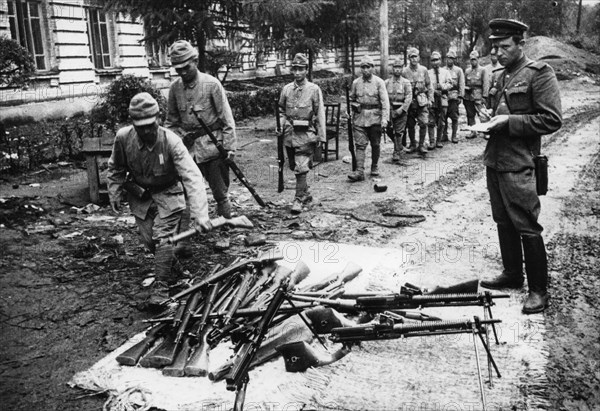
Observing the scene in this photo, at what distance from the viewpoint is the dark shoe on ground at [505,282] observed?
5633 mm

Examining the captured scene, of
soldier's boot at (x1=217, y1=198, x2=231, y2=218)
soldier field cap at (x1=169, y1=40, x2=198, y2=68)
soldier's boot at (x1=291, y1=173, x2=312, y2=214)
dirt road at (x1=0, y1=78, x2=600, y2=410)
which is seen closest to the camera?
dirt road at (x1=0, y1=78, x2=600, y2=410)

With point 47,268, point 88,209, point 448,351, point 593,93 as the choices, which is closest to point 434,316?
point 448,351

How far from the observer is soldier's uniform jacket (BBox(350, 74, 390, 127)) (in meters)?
11.0

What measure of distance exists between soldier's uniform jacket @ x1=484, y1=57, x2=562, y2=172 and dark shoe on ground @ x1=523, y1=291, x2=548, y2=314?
3.59 feet

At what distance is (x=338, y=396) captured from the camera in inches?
154

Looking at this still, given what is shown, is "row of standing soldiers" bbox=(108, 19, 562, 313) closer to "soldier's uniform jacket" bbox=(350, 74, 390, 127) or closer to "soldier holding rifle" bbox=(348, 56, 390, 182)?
"soldier holding rifle" bbox=(348, 56, 390, 182)

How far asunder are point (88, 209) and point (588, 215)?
23.5ft

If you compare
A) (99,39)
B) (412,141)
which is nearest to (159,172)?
(412,141)

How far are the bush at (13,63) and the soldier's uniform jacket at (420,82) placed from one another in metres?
7.76

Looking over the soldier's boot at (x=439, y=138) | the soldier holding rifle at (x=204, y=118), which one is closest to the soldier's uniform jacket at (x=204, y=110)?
the soldier holding rifle at (x=204, y=118)

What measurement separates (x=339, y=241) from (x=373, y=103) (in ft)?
14.6

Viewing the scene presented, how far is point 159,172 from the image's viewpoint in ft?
18.5

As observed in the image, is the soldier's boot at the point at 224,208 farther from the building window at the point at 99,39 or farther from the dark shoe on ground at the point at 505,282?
the building window at the point at 99,39

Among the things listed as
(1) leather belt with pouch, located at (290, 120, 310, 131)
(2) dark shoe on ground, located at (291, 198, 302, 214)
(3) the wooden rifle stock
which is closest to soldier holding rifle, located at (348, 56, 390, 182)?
(1) leather belt with pouch, located at (290, 120, 310, 131)
